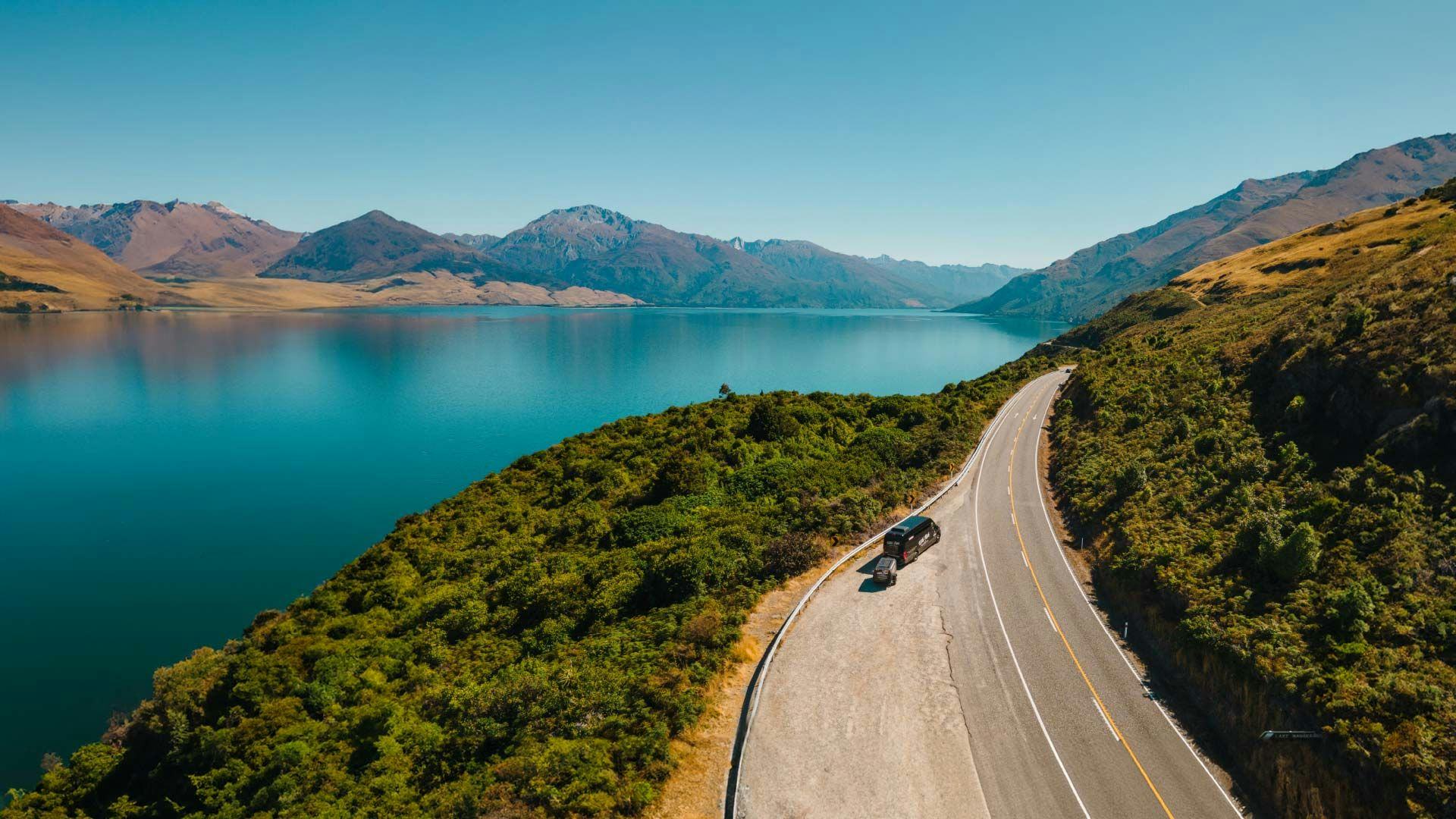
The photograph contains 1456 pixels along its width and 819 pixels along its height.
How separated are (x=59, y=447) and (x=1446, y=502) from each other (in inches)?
5775

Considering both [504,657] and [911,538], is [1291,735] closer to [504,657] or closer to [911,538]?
[911,538]

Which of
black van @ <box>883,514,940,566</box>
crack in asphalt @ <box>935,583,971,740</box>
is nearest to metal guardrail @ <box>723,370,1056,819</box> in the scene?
black van @ <box>883,514,940,566</box>

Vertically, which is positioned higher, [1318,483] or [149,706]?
[1318,483]

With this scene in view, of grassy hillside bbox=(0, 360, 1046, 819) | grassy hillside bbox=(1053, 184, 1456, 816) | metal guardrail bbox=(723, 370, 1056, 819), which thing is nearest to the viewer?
metal guardrail bbox=(723, 370, 1056, 819)

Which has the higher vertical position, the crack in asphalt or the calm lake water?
the crack in asphalt

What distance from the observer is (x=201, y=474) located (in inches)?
3167

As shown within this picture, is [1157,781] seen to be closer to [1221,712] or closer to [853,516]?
[1221,712]

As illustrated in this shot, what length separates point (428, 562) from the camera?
40.2 m

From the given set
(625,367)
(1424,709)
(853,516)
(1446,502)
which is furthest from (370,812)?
(625,367)

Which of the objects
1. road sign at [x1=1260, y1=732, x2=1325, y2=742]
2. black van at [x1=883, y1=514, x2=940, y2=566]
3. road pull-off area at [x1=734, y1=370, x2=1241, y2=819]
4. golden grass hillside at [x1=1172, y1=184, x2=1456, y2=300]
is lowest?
road pull-off area at [x1=734, y1=370, x2=1241, y2=819]

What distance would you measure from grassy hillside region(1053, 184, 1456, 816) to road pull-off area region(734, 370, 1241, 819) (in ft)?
9.30

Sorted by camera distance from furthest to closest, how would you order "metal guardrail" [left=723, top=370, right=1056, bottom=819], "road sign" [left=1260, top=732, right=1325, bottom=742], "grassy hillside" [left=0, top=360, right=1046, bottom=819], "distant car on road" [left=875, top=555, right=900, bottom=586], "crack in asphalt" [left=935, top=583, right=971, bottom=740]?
"distant car on road" [left=875, top=555, right=900, bottom=586], "crack in asphalt" [left=935, top=583, right=971, bottom=740], "grassy hillside" [left=0, top=360, right=1046, bottom=819], "road sign" [left=1260, top=732, right=1325, bottom=742], "metal guardrail" [left=723, top=370, right=1056, bottom=819]

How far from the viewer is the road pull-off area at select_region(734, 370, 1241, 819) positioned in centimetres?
1777

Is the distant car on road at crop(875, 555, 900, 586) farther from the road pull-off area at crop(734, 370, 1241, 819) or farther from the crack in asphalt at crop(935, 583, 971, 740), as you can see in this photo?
the crack in asphalt at crop(935, 583, 971, 740)
